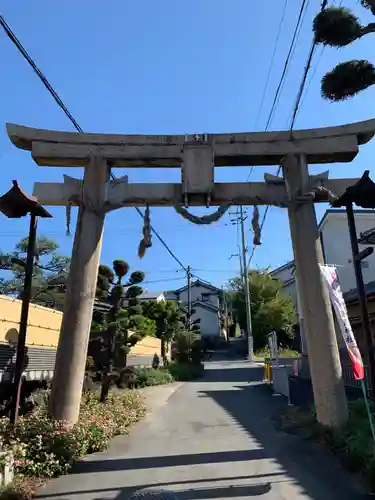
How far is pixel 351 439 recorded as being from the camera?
21.2ft

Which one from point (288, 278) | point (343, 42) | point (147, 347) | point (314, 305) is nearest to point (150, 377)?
point (147, 347)

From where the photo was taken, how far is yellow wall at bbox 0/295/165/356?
26.9ft

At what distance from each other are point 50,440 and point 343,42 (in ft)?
28.9

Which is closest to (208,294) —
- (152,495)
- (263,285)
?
(263,285)

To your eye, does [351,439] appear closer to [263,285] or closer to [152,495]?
[152,495]

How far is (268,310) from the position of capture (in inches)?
1806

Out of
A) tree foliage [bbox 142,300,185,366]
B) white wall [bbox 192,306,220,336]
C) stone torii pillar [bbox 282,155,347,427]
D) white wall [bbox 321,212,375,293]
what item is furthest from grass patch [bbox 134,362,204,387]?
white wall [bbox 192,306,220,336]

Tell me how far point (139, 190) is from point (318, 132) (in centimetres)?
395

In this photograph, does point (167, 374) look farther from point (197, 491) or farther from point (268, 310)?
point (268, 310)

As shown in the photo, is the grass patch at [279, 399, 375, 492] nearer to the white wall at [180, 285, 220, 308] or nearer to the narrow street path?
the narrow street path

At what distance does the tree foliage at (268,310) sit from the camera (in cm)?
4562

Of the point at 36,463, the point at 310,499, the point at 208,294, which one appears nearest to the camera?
the point at 310,499

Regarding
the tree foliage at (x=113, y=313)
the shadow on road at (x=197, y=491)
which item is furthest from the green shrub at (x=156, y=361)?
the shadow on road at (x=197, y=491)

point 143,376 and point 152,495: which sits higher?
point 143,376
